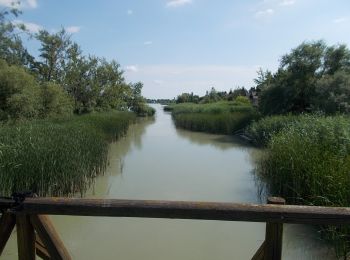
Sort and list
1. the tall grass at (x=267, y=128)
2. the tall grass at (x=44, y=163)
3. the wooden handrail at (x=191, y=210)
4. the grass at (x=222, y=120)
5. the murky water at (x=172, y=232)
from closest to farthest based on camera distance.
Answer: the wooden handrail at (x=191, y=210)
the murky water at (x=172, y=232)
the tall grass at (x=44, y=163)
the tall grass at (x=267, y=128)
the grass at (x=222, y=120)

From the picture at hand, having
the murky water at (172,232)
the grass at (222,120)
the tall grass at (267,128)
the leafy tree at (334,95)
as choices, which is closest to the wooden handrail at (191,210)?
the murky water at (172,232)

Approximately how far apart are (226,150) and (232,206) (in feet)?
49.3

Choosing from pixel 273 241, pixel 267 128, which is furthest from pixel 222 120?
pixel 273 241

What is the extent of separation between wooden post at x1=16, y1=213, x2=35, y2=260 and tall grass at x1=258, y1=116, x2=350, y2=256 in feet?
10.9

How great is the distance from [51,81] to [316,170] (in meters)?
21.8

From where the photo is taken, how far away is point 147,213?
6.98ft

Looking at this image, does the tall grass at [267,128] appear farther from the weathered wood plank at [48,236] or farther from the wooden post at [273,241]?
the weathered wood plank at [48,236]

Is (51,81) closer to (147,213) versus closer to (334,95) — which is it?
(334,95)

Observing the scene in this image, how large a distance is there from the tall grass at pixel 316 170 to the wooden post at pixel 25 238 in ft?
10.9

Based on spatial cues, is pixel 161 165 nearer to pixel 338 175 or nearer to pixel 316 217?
pixel 338 175

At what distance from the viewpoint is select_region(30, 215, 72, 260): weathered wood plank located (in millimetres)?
2207

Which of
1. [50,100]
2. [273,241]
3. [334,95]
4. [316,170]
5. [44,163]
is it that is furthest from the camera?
[50,100]

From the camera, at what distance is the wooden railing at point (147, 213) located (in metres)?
2.10

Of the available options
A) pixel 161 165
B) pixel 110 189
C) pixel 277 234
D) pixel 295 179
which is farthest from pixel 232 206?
pixel 161 165
